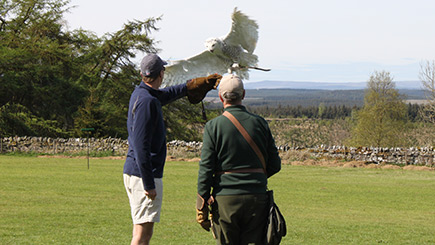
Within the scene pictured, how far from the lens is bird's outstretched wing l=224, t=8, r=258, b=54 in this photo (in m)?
9.87

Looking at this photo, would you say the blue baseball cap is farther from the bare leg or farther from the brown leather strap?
the bare leg

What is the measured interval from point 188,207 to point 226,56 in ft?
12.8

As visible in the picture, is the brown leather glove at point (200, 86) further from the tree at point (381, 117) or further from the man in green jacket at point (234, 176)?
the tree at point (381, 117)

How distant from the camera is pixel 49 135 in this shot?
1444 inches

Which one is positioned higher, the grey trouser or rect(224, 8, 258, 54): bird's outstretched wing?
rect(224, 8, 258, 54): bird's outstretched wing

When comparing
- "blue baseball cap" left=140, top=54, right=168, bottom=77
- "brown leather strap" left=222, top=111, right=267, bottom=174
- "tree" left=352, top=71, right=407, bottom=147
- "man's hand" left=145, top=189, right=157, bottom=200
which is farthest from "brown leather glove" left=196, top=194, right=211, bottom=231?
"tree" left=352, top=71, right=407, bottom=147

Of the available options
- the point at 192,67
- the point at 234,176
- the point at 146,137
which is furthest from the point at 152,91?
the point at 192,67

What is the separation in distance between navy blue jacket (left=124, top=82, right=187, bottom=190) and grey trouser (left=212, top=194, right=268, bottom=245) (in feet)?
2.28

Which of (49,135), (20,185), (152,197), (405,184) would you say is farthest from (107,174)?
(49,135)

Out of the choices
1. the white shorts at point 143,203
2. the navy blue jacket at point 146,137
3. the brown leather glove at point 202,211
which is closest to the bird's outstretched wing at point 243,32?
the navy blue jacket at point 146,137

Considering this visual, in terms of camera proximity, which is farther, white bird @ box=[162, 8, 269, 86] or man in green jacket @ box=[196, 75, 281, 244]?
white bird @ box=[162, 8, 269, 86]

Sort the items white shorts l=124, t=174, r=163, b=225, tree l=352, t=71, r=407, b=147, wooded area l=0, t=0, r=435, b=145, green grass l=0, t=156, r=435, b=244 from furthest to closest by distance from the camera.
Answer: tree l=352, t=71, r=407, b=147, wooded area l=0, t=0, r=435, b=145, green grass l=0, t=156, r=435, b=244, white shorts l=124, t=174, r=163, b=225

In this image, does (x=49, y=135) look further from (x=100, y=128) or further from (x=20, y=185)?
(x=20, y=185)

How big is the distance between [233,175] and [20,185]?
482 inches
